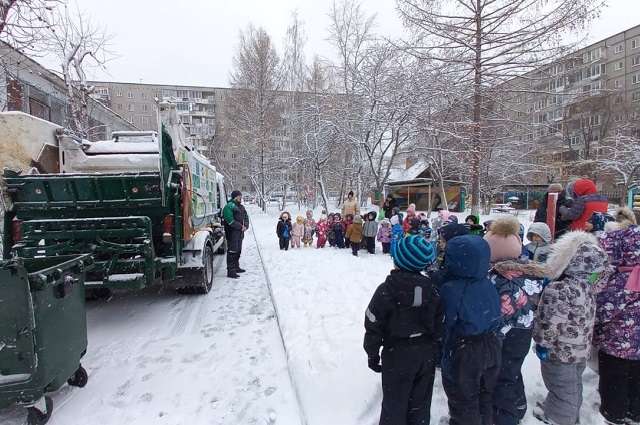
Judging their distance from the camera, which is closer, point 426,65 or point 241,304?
point 241,304

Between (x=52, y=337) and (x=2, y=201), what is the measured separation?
10.1 feet

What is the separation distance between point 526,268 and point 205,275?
4.89 meters

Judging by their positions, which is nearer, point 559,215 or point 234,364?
point 234,364

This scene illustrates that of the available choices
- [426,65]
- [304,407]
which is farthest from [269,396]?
[426,65]

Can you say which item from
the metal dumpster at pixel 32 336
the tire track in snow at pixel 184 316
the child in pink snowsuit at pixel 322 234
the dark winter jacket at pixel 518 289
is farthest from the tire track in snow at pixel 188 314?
the child in pink snowsuit at pixel 322 234

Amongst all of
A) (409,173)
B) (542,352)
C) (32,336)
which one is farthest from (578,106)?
(32,336)

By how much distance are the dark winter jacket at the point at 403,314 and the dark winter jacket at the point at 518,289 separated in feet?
2.22

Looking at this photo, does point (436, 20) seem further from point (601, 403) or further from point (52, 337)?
point (52, 337)

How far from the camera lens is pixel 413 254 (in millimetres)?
2344

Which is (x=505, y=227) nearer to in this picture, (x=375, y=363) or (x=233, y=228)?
(x=375, y=363)

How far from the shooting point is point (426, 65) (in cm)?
1162

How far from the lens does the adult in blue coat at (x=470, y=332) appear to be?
7.66ft

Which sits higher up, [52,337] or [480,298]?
[480,298]

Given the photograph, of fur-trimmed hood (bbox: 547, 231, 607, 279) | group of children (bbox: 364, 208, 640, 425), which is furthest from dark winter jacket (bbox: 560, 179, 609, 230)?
fur-trimmed hood (bbox: 547, 231, 607, 279)
